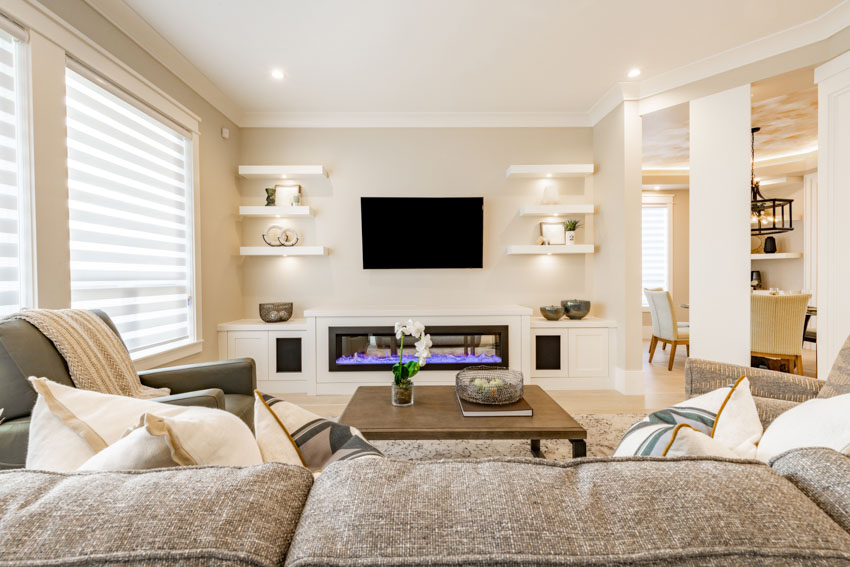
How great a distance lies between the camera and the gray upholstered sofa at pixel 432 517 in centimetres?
35

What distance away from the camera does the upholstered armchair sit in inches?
53.9

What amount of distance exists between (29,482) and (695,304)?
4.06 meters

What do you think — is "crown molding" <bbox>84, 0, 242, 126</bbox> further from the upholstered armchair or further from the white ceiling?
the upholstered armchair

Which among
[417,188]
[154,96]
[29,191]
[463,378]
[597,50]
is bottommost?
[463,378]

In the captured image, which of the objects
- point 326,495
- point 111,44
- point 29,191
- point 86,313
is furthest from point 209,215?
point 326,495

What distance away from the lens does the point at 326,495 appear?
1.42 feet

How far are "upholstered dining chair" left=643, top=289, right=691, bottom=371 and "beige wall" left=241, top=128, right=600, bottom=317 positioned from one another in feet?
3.53

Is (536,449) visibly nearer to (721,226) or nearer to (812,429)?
(812,429)

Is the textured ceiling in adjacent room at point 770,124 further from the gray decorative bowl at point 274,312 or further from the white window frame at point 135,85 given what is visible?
A: the white window frame at point 135,85

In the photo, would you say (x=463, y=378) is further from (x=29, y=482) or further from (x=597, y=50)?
(x=597, y=50)

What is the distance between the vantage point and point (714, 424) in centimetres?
89

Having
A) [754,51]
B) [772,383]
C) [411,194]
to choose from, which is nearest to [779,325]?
[754,51]

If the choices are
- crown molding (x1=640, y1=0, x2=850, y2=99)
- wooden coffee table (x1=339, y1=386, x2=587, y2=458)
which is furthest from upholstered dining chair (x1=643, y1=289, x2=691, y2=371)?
wooden coffee table (x1=339, y1=386, x2=587, y2=458)

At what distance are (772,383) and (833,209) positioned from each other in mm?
1969
